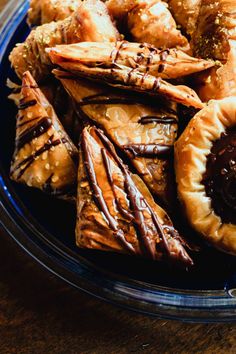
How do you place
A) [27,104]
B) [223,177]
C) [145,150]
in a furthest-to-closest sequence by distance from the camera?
[27,104] → [145,150] → [223,177]

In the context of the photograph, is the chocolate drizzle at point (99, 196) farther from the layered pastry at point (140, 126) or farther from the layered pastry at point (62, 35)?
the layered pastry at point (62, 35)

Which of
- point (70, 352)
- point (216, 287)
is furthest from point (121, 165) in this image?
point (70, 352)

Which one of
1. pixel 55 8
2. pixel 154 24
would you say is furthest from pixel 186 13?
pixel 55 8

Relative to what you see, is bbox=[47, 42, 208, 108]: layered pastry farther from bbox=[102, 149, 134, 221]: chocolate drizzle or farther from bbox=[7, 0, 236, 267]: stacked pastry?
bbox=[102, 149, 134, 221]: chocolate drizzle

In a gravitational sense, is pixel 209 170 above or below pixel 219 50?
below

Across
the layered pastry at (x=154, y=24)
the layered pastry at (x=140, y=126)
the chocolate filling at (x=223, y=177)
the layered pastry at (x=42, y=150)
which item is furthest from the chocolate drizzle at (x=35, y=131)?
the chocolate filling at (x=223, y=177)

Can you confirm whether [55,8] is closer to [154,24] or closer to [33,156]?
[154,24]
